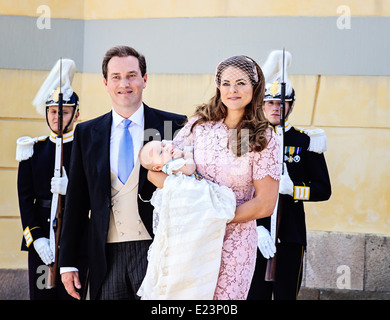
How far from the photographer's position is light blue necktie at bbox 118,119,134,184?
3.60 meters

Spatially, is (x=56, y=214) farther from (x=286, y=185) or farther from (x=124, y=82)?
(x=286, y=185)

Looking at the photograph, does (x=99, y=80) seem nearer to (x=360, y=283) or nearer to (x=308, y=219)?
(x=308, y=219)

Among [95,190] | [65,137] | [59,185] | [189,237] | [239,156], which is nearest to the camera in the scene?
[189,237]

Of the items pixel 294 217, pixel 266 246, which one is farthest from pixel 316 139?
pixel 266 246

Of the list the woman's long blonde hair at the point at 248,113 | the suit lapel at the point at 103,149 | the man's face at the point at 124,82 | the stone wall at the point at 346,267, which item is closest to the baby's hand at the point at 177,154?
the woman's long blonde hair at the point at 248,113

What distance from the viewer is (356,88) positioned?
498cm

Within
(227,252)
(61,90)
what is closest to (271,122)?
(61,90)

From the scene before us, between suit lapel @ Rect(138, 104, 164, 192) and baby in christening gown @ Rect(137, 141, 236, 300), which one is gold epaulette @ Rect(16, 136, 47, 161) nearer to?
suit lapel @ Rect(138, 104, 164, 192)

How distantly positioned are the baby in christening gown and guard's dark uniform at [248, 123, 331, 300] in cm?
169

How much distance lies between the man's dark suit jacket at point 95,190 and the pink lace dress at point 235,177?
0.49 meters

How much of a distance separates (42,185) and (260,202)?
221 cm

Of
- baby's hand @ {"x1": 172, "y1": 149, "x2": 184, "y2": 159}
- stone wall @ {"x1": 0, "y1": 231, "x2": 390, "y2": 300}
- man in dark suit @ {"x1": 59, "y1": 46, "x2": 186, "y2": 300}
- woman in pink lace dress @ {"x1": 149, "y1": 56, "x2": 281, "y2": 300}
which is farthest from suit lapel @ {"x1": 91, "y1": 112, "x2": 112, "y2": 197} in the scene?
stone wall @ {"x1": 0, "y1": 231, "x2": 390, "y2": 300}

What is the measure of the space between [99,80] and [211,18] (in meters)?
0.93

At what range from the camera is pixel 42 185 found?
4844 mm
